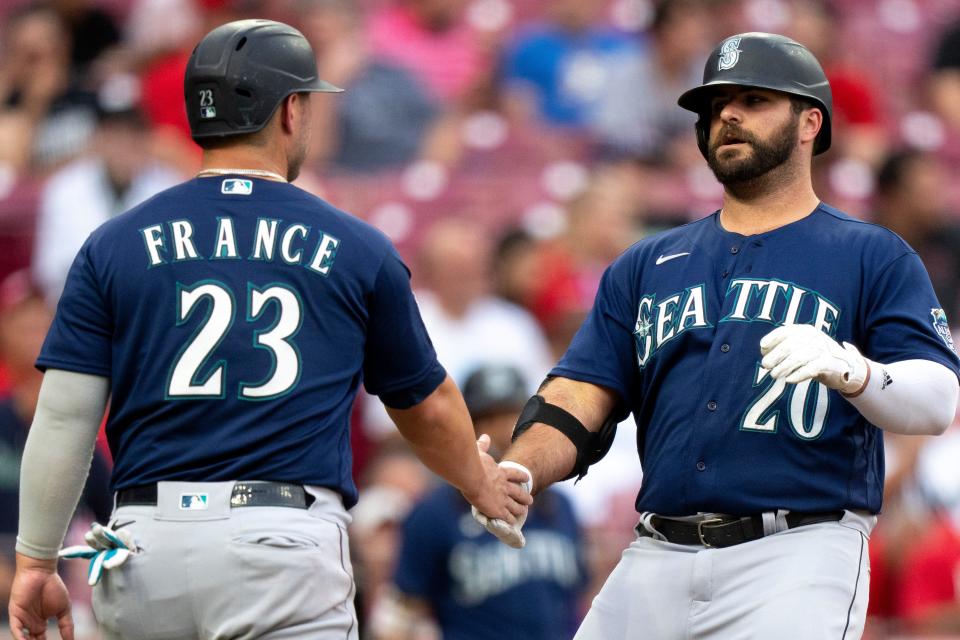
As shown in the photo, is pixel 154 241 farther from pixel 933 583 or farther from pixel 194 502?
pixel 933 583

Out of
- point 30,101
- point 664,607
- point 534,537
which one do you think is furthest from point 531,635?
point 30,101

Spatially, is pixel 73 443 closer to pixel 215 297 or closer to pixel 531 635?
pixel 215 297

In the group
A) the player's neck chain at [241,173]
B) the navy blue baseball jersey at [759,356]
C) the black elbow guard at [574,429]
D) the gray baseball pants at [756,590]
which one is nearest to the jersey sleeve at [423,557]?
the black elbow guard at [574,429]

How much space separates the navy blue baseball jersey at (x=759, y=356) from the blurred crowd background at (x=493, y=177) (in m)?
2.11

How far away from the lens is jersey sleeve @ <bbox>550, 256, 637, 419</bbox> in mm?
4695

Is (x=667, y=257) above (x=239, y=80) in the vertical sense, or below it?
below

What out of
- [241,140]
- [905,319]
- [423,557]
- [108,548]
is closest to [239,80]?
[241,140]

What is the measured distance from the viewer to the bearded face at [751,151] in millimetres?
4500

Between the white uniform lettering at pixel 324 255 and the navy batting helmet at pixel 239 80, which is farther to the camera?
the navy batting helmet at pixel 239 80

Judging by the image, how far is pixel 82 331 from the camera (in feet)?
12.9

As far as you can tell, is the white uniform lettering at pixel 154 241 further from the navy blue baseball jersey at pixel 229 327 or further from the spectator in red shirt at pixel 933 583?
the spectator in red shirt at pixel 933 583

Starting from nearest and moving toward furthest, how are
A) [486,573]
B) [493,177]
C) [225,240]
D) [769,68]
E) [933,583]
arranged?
[225,240]
[769,68]
[486,573]
[933,583]
[493,177]

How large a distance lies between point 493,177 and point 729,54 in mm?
5670

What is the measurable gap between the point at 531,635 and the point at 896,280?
271cm
